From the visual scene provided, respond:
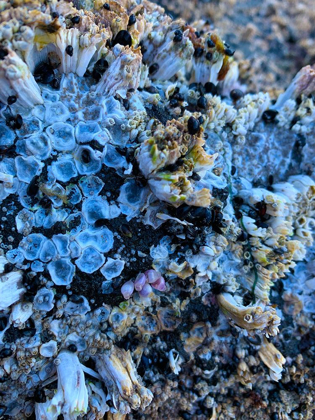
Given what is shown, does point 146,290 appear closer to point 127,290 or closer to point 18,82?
point 127,290

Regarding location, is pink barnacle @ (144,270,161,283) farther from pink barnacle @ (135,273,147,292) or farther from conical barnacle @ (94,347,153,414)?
conical barnacle @ (94,347,153,414)

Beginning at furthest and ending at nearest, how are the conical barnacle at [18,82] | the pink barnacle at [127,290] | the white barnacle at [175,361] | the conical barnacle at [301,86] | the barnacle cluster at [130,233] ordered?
the conical barnacle at [301,86] → the white barnacle at [175,361] → the pink barnacle at [127,290] → the barnacle cluster at [130,233] → the conical barnacle at [18,82]

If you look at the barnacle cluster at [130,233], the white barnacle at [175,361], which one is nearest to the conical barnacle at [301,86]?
the barnacle cluster at [130,233]

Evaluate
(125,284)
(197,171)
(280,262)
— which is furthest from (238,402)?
(197,171)

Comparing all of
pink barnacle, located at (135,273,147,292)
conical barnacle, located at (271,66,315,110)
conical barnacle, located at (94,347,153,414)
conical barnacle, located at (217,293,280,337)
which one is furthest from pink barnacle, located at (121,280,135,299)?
conical barnacle, located at (271,66,315,110)

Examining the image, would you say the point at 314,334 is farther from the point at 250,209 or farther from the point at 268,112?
the point at 268,112

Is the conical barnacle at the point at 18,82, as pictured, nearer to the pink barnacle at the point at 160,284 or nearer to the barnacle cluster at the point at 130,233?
the barnacle cluster at the point at 130,233

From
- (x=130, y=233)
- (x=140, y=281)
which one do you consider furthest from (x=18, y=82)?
(x=140, y=281)
